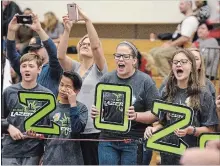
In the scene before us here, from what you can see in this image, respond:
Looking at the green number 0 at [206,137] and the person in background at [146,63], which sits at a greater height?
the person in background at [146,63]

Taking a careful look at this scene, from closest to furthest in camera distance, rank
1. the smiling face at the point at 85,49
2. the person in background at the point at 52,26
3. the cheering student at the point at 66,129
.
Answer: the cheering student at the point at 66,129 < the smiling face at the point at 85,49 < the person in background at the point at 52,26

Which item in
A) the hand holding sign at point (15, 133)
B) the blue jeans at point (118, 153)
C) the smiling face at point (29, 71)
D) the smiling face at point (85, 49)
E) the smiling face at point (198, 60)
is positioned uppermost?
the smiling face at point (85, 49)

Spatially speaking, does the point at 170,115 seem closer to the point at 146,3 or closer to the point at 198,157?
the point at 198,157

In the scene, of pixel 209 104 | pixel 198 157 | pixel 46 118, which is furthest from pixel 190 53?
pixel 198 157

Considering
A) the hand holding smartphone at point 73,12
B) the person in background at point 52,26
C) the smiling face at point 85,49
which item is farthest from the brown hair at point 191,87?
the person in background at point 52,26

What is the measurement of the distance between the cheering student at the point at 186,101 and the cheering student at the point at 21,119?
3.09 feet

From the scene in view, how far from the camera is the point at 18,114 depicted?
16.3ft

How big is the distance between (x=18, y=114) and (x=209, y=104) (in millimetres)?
1511

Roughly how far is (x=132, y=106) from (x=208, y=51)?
9.03ft

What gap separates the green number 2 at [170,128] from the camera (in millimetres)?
4418

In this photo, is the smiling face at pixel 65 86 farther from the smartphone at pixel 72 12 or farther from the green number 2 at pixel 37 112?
the smartphone at pixel 72 12

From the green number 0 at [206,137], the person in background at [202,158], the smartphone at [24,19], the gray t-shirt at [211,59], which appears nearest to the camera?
the person in background at [202,158]

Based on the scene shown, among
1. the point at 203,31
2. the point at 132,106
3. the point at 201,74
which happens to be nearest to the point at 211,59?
the point at 203,31

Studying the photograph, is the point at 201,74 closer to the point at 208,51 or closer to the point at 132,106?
the point at 132,106
